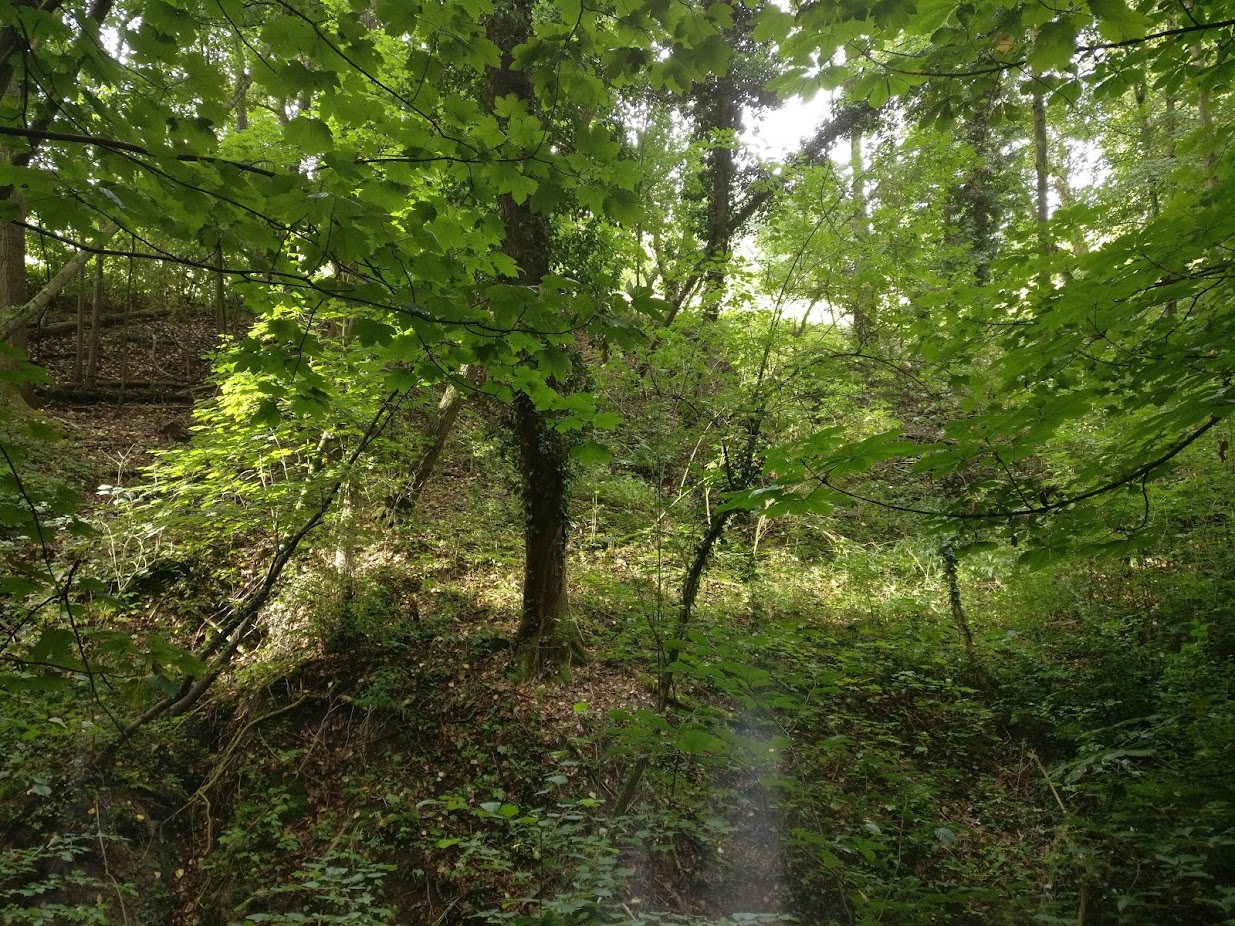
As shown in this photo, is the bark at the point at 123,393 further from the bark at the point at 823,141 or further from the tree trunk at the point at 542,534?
the bark at the point at 823,141

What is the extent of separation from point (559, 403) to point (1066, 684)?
18.8 ft

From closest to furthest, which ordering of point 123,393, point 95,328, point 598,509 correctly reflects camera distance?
point 598,509 → point 95,328 → point 123,393

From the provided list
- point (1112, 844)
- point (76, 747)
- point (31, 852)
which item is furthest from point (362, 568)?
point (1112, 844)

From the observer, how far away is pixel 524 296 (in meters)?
1.83

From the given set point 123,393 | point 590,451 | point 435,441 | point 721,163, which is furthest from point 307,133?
point 123,393

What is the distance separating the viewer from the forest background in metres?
1.91

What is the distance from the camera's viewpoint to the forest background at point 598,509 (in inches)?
75.3

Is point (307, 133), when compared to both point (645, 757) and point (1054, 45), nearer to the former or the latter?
point (1054, 45)

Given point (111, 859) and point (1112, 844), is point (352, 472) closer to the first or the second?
point (111, 859)

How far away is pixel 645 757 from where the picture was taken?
10.6ft

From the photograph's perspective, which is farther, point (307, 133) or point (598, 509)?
point (598, 509)

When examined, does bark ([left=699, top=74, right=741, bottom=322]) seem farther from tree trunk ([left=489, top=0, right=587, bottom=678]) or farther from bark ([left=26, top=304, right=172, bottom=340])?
bark ([left=26, top=304, right=172, bottom=340])

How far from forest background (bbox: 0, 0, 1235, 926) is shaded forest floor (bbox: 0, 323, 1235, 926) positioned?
0.13 ft

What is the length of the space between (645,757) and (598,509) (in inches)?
197
